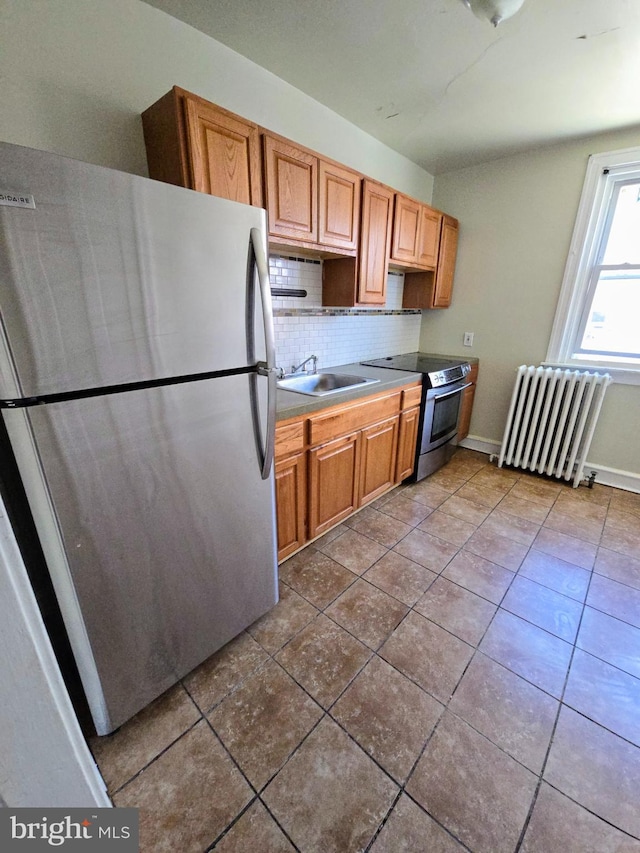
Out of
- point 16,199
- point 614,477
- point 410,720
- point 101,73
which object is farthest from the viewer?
point 614,477

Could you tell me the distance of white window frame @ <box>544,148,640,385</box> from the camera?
8.17 feet

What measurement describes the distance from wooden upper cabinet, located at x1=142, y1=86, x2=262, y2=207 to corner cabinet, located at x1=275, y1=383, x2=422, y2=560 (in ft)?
3.45

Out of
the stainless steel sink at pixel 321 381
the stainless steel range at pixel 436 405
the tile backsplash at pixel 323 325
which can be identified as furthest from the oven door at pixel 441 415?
the tile backsplash at pixel 323 325

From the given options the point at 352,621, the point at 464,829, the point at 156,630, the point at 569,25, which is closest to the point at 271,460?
the point at 156,630

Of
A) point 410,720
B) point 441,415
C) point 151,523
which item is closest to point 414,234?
point 441,415

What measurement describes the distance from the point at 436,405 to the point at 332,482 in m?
1.18

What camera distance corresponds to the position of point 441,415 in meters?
2.86

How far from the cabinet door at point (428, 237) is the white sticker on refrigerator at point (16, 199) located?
261 cm

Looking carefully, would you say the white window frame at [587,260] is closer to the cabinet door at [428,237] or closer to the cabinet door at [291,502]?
the cabinet door at [428,237]

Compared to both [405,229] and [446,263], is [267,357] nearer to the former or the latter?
[405,229]

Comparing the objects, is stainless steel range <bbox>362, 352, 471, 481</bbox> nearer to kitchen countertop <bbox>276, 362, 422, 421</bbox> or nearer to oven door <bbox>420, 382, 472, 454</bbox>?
oven door <bbox>420, 382, 472, 454</bbox>

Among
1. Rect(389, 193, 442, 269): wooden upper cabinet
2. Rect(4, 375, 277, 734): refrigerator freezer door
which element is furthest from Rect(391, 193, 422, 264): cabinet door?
Rect(4, 375, 277, 734): refrigerator freezer door

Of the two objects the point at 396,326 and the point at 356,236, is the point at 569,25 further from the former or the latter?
the point at 396,326

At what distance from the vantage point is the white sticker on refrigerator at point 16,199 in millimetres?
725
